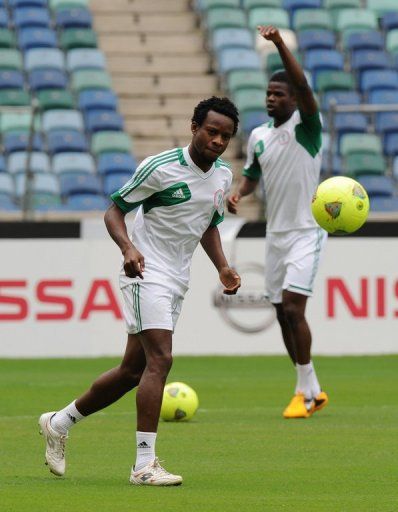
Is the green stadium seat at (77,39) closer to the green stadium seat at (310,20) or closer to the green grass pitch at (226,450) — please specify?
the green stadium seat at (310,20)

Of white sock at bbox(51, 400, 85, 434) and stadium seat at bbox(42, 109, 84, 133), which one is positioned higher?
stadium seat at bbox(42, 109, 84, 133)

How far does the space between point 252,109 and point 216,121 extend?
16086 mm

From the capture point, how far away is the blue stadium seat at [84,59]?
81.0 ft

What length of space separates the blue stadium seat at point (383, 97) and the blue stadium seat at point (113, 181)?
496 cm

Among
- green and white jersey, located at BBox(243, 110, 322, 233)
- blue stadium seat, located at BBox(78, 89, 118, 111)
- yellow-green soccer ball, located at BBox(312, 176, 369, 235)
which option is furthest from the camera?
blue stadium seat, located at BBox(78, 89, 118, 111)

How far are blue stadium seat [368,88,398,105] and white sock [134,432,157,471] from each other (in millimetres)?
17478

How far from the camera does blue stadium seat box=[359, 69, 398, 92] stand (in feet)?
81.8

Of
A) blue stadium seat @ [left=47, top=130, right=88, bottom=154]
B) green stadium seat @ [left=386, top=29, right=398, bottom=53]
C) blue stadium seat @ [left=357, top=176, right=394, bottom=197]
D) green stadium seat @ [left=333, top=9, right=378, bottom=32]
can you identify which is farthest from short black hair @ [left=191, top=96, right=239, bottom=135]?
green stadium seat @ [left=333, top=9, right=378, bottom=32]

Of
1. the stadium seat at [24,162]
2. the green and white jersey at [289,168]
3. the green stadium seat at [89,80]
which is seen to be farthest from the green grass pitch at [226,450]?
the green stadium seat at [89,80]

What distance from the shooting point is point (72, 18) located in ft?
85.0

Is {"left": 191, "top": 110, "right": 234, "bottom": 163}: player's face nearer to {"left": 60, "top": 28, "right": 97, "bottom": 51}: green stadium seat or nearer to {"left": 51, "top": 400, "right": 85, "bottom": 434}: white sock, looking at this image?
{"left": 51, "top": 400, "right": 85, "bottom": 434}: white sock

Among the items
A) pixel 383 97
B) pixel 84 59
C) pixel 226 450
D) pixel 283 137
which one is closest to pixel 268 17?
pixel 383 97

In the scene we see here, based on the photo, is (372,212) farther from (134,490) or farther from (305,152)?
(134,490)

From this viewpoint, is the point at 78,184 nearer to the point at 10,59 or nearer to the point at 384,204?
the point at 10,59
